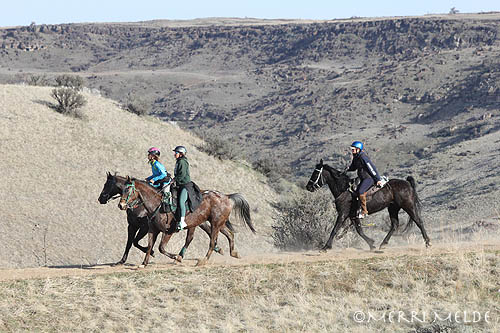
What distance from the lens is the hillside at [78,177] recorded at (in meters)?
26.2

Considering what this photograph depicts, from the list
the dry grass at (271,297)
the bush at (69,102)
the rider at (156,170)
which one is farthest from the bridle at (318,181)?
the bush at (69,102)

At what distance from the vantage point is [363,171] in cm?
1512

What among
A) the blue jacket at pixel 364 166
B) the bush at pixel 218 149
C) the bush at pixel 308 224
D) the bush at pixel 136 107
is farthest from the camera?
the bush at pixel 136 107

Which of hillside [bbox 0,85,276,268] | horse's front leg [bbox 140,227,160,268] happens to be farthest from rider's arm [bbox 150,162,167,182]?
hillside [bbox 0,85,276,268]

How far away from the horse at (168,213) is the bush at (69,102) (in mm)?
27253

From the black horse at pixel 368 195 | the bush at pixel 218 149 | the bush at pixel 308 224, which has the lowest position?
the bush at pixel 218 149

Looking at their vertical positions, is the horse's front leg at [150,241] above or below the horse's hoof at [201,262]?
above

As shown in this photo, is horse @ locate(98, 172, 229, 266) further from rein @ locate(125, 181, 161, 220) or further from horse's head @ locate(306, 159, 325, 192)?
horse's head @ locate(306, 159, 325, 192)

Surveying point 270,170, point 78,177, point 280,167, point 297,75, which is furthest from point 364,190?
point 297,75

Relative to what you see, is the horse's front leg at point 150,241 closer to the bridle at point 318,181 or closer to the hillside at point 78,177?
the bridle at point 318,181

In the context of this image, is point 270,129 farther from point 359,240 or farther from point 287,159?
point 359,240

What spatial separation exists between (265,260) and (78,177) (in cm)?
2072

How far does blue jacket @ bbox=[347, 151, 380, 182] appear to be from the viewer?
48.7 feet

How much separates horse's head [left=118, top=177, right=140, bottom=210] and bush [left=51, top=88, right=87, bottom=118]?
90.2ft
